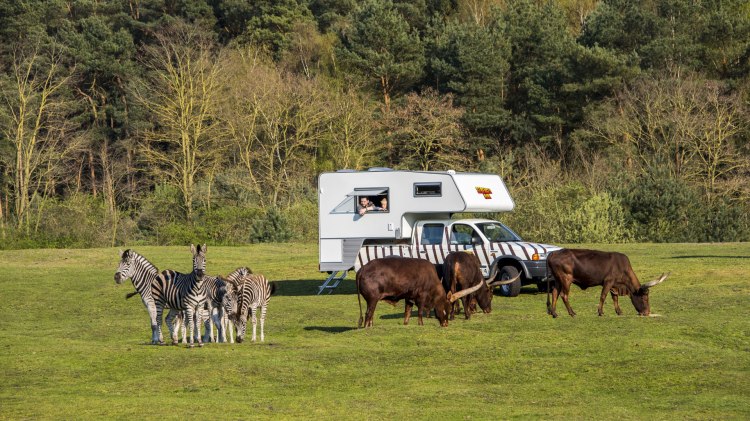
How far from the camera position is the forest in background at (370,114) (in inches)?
2520

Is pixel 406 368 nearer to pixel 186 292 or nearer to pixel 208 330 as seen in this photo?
pixel 186 292

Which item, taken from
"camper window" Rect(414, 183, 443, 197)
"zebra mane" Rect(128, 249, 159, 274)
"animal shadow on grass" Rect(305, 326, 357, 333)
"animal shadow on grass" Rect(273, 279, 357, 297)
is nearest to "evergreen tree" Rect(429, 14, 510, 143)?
"animal shadow on grass" Rect(273, 279, 357, 297)

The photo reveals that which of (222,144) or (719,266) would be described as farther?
(222,144)

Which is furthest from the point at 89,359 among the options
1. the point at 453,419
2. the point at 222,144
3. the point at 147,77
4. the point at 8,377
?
the point at 147,77

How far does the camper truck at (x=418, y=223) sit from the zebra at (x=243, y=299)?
874 cm

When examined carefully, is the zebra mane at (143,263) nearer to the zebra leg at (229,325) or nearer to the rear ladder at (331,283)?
the zebra leg at (229,325)

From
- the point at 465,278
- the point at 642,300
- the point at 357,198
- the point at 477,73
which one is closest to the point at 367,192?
the point at 357,198

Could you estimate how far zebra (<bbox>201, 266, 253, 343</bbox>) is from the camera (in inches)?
Answer: 878

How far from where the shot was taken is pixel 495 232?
3256 centimetres

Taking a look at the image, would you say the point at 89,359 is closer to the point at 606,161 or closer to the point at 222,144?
the point at 606,161

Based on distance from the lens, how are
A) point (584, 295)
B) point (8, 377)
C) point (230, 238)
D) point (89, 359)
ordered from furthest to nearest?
1. point (230, 238)
2. point (584, 295)
3. point (89, 359)
4. point (8, 377)

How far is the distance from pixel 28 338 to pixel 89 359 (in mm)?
4190

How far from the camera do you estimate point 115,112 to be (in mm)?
92250

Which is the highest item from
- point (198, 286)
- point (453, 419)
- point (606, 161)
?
point (606, 161)
